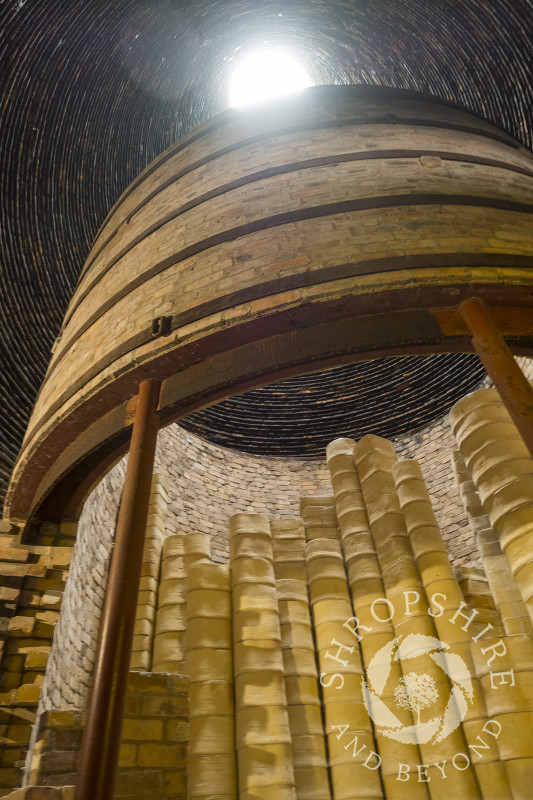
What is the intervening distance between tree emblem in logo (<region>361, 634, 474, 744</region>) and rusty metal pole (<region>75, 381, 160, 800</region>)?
3.44 m

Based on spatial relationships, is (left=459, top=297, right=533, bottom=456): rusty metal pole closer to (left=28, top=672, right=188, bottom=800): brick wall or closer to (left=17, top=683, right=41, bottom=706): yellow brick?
(left=28, top=672, right=188, bottom=800): brick wall

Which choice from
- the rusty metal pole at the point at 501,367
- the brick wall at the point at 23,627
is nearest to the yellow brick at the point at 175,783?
the brick wall at the point at 23,627

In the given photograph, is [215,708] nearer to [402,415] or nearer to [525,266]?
[525,266]

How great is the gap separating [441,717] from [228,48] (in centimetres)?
960

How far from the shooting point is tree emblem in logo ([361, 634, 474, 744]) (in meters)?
4.32

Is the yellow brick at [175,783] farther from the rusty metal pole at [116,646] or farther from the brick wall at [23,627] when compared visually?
the rusty metal pole at [116,646]

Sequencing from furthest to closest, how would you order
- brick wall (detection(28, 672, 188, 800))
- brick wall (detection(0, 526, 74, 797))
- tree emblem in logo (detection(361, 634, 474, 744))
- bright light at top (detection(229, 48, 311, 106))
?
bright light at top (detection(229, 48, 311, 106)), tree emblem in logo (detection(361, 634, 474, 744)), brick wall (detection(0, 526, 74, 797)), brick wall (detection(28, 672, 188, 800))

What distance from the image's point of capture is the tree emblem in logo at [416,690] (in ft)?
14.2

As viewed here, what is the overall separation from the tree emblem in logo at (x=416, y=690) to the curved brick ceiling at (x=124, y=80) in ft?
14.5

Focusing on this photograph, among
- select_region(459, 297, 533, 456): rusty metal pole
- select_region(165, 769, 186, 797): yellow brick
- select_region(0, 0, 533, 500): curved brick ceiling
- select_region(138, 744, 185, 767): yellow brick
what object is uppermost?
select_region(0, 0, 533, 500): curved brick ceiling

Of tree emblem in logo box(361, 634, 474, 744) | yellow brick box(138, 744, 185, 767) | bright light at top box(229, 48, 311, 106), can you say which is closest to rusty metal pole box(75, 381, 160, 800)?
yellow brick box(138, 744, 185, 767)

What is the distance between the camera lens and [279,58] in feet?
28.3

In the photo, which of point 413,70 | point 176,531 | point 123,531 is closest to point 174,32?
point 413,70

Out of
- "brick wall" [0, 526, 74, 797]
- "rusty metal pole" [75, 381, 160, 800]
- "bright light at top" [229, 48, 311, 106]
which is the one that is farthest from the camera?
"bright light at top" [229, 48, 311, 106]
